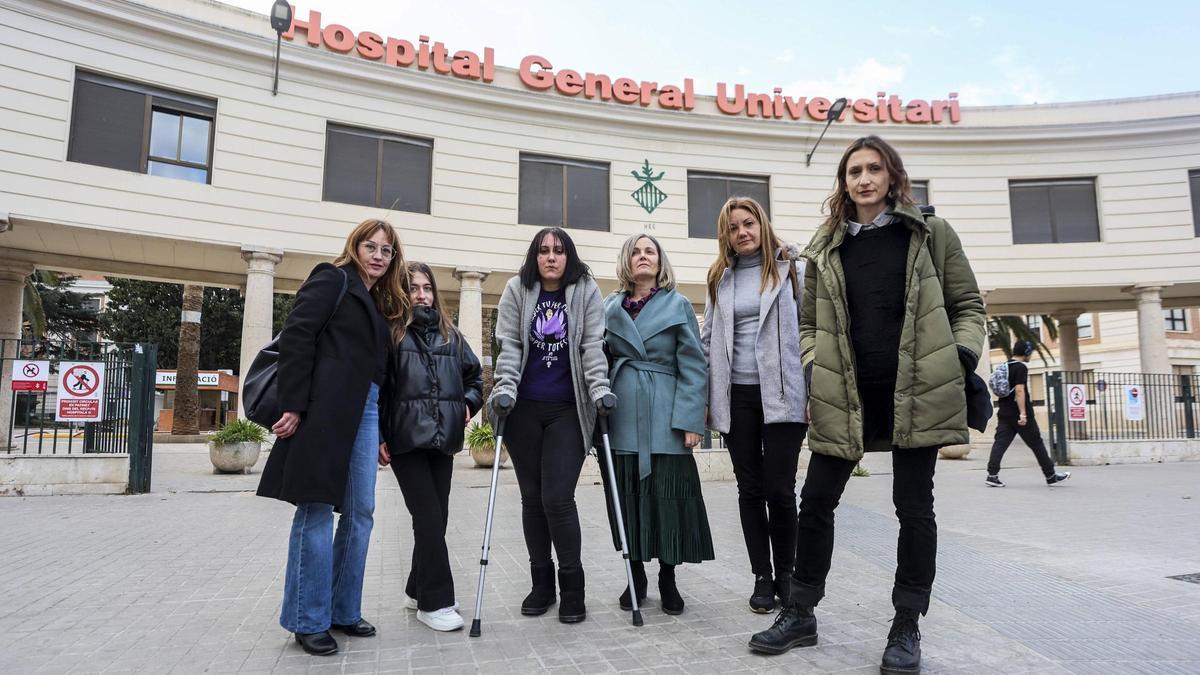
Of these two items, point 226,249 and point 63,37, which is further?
point 226,249

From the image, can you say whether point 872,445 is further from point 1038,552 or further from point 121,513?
point 121,513

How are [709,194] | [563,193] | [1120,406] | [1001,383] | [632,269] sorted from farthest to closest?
[709,194]
[563,193]
[1120,406]
[1001,383]
[632,269]

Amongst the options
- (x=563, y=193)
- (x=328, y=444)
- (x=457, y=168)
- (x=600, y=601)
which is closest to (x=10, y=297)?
(x=457, y=168)

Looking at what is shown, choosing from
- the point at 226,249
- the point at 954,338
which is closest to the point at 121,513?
the point at 226,249

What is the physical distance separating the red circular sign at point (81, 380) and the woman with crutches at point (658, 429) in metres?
8.43

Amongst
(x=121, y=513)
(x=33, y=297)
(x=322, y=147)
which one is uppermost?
(x=322, y=147)

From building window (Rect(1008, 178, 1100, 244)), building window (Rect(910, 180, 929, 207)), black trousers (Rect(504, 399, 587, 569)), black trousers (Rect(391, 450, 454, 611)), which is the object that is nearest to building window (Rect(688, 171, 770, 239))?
building window (Rect(910, 180, 929, 207))

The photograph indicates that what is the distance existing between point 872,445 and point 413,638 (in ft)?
7.68

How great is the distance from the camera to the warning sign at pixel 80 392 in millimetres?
8828

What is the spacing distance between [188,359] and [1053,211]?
22.5 metres

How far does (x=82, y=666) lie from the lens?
2859 mm

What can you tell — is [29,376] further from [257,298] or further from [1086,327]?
[1086,327]

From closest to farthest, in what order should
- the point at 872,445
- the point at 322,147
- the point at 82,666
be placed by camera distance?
the point at 82,666
the point at 872,445
the point at 322,147

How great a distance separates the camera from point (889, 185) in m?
3.14
